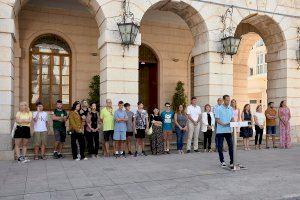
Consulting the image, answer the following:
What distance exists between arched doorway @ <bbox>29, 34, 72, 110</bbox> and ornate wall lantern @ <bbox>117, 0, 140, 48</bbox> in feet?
15.0

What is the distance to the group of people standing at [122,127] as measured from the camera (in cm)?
1000

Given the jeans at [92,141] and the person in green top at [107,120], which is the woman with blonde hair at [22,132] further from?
the person in green top at [107,120]

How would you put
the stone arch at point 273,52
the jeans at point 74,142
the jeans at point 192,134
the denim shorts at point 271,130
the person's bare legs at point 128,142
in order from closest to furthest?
1. the jeans at point 74,142
2. the person's bare legs at point 128,142
3. the jeans at point 192,134
4. the denim shorts at point 271,130
5. the stone arch at point 273,52

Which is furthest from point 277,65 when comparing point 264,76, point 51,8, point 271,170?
point 264,76

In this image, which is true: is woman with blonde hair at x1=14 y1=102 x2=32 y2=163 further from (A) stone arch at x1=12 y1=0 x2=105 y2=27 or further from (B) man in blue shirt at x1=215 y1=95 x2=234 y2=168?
(B) man in blue shirt at x1=215 y1=95 x2=234 y2=168

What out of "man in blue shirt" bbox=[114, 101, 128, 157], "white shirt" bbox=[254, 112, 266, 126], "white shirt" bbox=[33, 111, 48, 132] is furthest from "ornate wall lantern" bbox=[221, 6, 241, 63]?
"white shirt" bbox=[33, 111, 48, 132]

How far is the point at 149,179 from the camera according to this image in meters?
7.42

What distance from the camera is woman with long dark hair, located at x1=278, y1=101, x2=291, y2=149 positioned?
527 inches

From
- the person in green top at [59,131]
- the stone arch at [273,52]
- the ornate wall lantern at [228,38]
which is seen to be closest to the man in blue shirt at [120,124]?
A: the person in green top at [59,131]

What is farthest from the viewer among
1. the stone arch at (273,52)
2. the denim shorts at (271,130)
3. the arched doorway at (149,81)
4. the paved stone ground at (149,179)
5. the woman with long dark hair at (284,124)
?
the arched doorway at (149,81)

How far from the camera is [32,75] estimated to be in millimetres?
14680

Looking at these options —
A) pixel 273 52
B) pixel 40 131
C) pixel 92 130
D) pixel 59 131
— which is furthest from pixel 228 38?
pixel 40 131

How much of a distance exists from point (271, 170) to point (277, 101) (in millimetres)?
7348

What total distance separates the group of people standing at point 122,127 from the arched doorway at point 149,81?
15.0 ft
